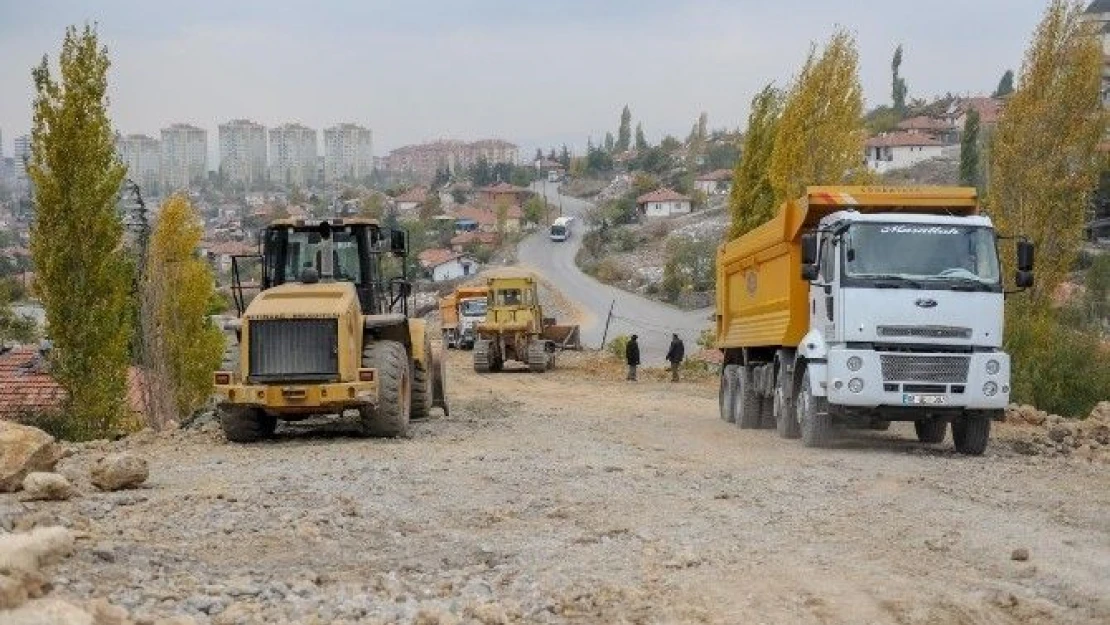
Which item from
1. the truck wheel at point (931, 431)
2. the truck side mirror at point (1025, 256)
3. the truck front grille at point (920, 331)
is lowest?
the truck wheel at point (931, 431)

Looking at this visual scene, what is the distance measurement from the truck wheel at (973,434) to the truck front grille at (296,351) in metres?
7.57

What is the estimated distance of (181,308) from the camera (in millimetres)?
32031

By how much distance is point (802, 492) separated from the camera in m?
11.8

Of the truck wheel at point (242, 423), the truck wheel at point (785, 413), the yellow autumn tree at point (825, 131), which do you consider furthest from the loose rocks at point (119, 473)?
the yellow autumn tree at point (825, 131)

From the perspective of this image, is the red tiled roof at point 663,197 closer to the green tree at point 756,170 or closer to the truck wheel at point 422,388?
the green tree at point 756,170

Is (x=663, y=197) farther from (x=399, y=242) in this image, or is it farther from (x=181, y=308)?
(x=399, y=242)

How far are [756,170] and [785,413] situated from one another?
1937 centimetres

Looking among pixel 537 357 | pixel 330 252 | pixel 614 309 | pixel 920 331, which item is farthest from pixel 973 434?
pixel 614 309

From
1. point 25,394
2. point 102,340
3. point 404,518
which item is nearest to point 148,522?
point 404,518

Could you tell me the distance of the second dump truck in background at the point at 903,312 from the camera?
15375 mm

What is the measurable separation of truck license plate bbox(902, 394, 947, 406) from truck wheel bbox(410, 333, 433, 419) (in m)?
7.10

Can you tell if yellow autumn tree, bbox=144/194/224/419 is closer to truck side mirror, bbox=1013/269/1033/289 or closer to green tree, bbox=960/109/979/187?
truck side mirror, bbox=1013/269/1033/289

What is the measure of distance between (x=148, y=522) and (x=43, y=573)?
9.78 feet

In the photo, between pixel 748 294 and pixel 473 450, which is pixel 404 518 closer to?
pixel 473 450
